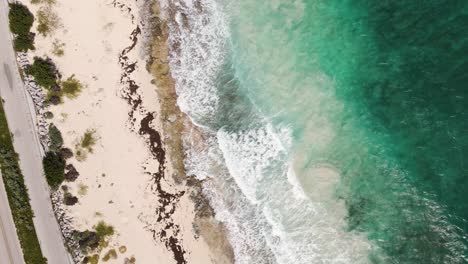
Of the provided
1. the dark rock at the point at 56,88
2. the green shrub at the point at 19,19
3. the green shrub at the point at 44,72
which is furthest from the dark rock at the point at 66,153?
the green shrub at the point at 19,19

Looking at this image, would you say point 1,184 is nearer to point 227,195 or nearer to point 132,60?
point 132,60

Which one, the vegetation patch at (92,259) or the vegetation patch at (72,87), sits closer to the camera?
the vegetation patch at (92,259)

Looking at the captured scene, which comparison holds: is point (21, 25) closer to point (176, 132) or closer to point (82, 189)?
point (82, 189)

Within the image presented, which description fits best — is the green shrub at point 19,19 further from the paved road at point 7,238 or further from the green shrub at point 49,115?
the paved road at point 7,238

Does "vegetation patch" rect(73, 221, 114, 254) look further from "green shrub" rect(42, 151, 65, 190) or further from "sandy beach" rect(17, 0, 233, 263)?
"green shrub" rect(42, 151, 65, 190)

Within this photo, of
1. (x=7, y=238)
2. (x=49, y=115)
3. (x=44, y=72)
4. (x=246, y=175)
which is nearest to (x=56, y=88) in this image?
(x=44, y=72)

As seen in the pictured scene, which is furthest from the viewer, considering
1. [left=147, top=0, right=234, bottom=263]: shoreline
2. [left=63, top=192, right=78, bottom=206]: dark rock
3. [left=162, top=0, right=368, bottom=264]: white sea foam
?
[left=63, top=192, right=78, bottom=206]: dark rock

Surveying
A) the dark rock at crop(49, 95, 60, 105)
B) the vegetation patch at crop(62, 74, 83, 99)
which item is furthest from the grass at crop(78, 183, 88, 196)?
the vegetation patch at crop(62, 74, 83, 99)
